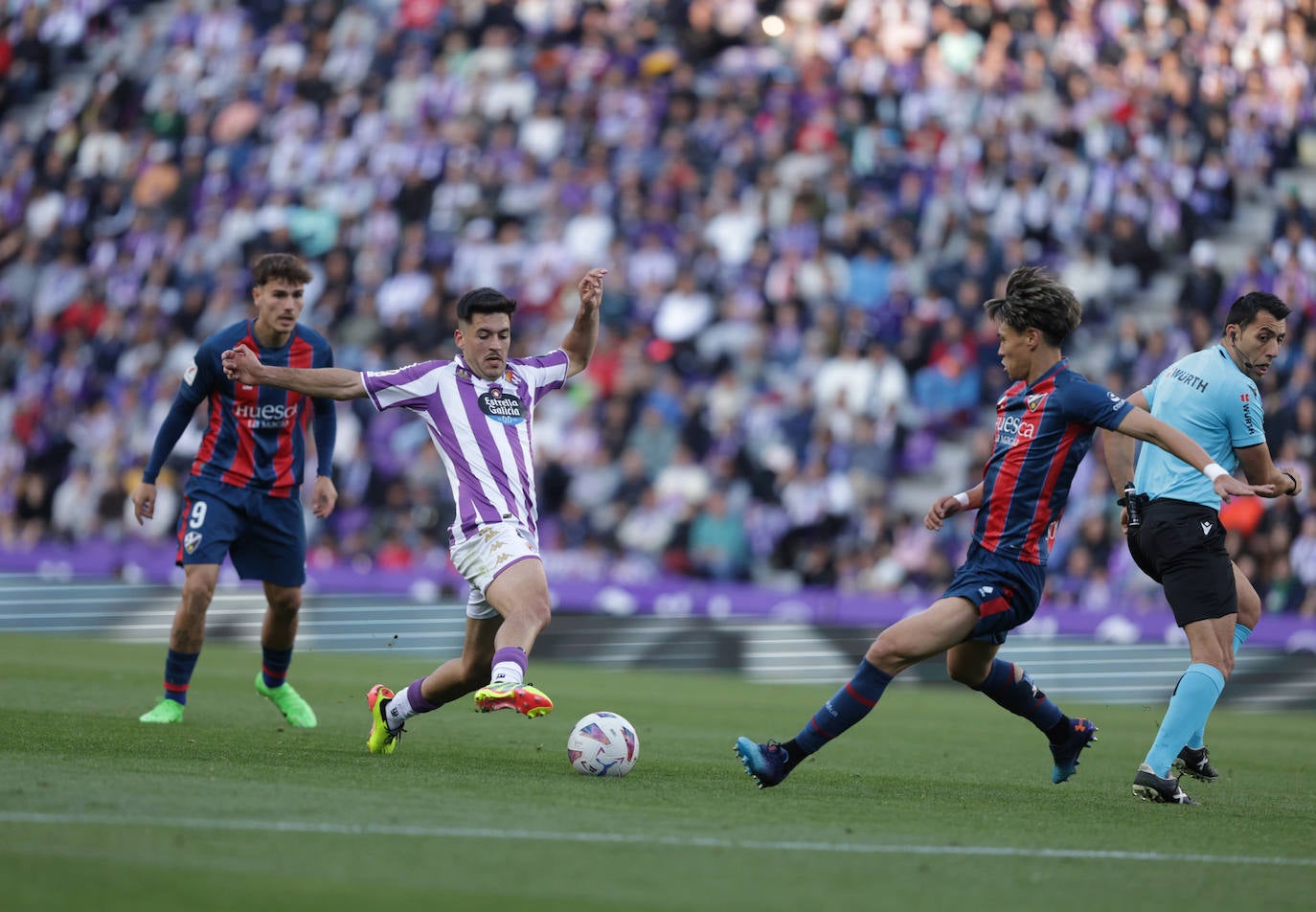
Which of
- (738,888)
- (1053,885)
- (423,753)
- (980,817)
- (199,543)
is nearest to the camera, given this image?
(738,888)

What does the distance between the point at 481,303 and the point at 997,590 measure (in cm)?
269

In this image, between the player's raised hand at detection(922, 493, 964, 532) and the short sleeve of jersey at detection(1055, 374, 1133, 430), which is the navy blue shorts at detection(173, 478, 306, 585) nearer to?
the player's raised hand at detection(922, 493, 964, 532)

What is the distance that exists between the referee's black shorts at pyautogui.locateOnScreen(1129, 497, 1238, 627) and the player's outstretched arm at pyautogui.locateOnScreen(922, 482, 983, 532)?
32.8 inches

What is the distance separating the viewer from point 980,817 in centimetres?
657

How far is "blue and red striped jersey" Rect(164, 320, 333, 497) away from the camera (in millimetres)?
9719

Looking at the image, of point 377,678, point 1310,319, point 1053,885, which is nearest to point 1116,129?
point 1310,319

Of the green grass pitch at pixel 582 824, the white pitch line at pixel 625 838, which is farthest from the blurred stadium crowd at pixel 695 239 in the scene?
the white pitch line at pixel 625 838

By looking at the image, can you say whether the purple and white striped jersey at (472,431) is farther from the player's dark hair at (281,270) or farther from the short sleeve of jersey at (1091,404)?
the short sleeve of jersey at (1091,404)

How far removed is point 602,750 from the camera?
24.7ft

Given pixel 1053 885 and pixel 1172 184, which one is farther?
pixel 1172 184

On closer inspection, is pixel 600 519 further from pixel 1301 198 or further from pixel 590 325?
pixel 590 325

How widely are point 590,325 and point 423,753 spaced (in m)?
2.26

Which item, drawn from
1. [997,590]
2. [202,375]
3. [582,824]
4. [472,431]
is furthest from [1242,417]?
[202,375]

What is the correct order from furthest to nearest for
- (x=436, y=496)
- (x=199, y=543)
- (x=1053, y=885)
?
1. (x=436, y=496)
2. (x=199, y=543)
3. (x=1053, y=885)
